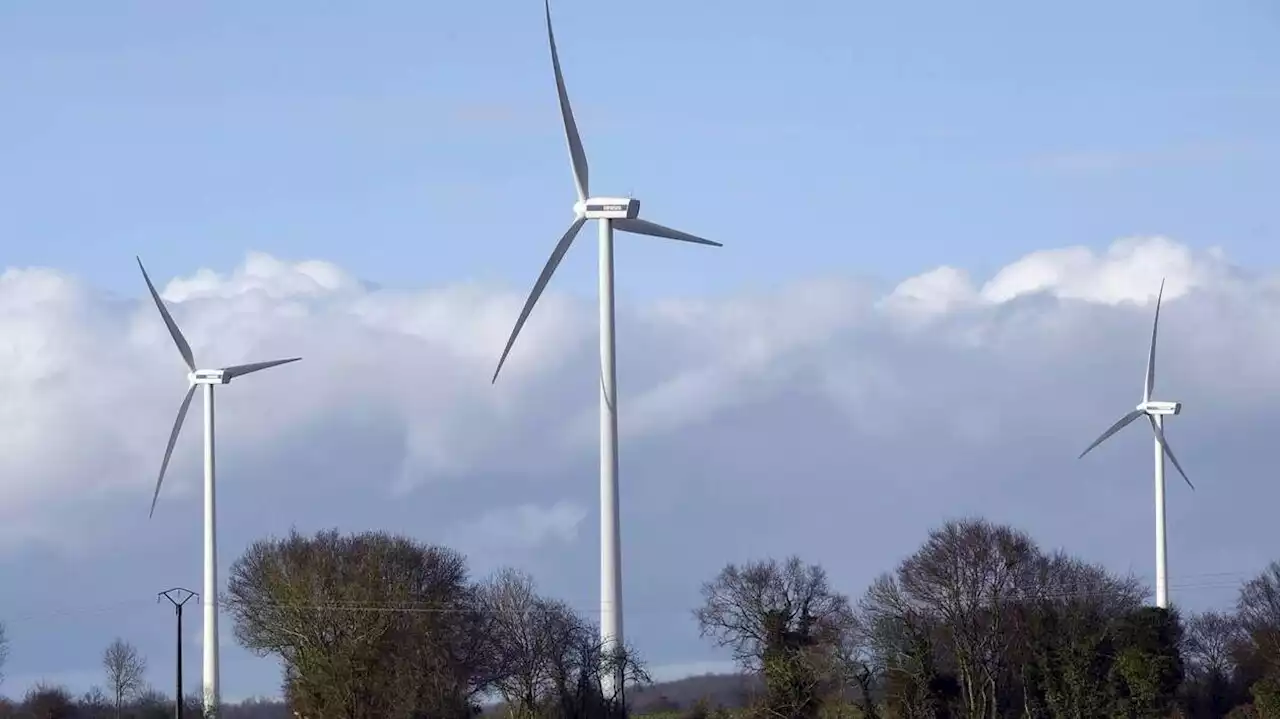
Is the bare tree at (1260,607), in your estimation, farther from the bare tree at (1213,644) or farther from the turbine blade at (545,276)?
the turbine blade at (545,276)

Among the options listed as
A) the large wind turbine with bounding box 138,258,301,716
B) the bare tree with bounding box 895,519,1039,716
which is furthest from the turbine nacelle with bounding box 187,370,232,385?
the bare tree with bounding box 895,519,1039,716

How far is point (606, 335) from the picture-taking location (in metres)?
92.4

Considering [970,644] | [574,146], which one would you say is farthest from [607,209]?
[970,644]

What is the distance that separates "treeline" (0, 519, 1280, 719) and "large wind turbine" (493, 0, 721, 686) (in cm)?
636

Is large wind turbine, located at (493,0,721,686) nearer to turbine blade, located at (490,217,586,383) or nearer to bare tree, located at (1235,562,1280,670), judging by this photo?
turbine blade, located at (490,217,586,383)

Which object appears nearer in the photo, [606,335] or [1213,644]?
[606,335]

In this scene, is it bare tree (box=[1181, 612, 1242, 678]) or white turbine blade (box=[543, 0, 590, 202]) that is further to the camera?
bare tree (box=[1181, 612, 1242, 678])

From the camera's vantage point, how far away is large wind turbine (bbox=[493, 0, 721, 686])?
9144 cm

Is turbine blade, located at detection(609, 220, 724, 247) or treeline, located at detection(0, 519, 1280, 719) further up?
turbine blade, located at detection(609, 220, 724, 247)

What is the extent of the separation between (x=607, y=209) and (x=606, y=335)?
18.4 feet

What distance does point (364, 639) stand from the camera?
105m

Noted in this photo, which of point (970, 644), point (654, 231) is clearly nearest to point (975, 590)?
point (970, 644)

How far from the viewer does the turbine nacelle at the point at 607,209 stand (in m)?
93.4

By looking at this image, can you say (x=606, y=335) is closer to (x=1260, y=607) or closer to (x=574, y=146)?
(x=574, y=146)
